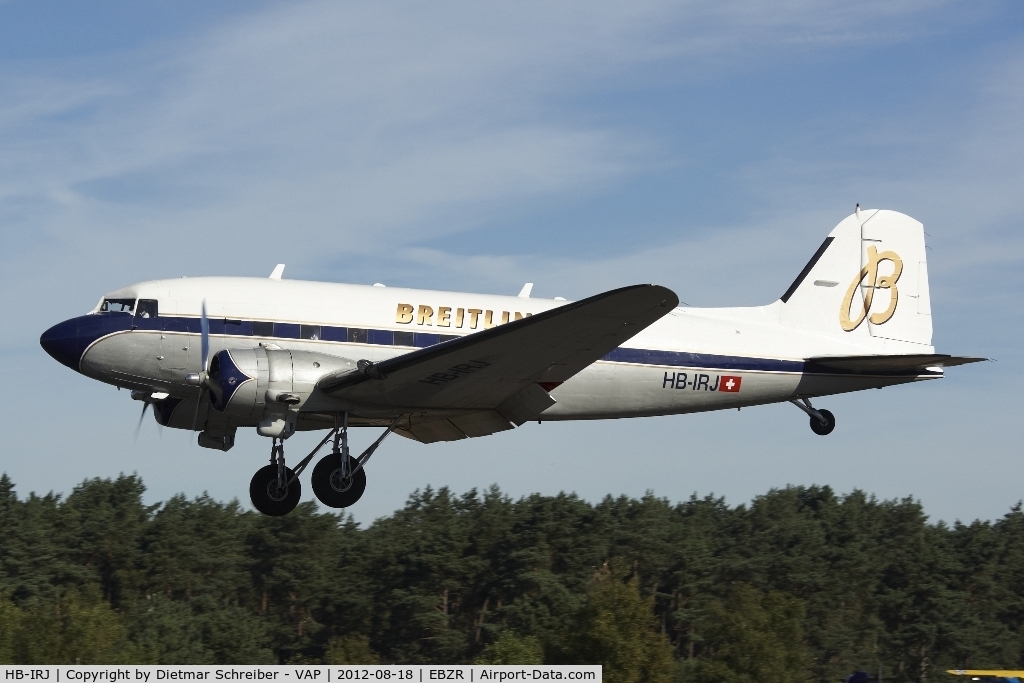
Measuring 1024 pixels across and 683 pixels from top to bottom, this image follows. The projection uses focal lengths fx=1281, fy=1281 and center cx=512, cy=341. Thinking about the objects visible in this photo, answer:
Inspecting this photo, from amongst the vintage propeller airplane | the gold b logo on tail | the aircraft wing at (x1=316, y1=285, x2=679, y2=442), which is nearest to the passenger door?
the vintage propeller airplane

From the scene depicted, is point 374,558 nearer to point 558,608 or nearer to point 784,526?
point 558,608

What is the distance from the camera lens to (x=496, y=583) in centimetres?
5528

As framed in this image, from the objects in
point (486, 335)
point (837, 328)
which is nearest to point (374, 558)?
point (837, 328)

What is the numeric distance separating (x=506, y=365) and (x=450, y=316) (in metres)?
2.03

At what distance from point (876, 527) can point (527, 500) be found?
2042 centimetres

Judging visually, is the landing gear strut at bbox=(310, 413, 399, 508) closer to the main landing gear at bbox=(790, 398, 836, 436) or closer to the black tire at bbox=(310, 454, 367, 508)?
the black tire at bbox=(310, 454, 367, 508)

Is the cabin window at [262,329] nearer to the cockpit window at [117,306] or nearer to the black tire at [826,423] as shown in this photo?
the cockpit window at [117,306]

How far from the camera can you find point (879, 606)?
6147 centimetres

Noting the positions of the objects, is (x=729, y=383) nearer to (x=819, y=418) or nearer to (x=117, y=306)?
(x=819, y=418)

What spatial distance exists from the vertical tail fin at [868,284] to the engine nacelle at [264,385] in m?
8.53

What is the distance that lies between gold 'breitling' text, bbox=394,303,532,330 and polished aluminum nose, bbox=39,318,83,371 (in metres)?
4.45

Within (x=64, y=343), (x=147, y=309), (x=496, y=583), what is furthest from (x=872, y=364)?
(x=496, y=583)

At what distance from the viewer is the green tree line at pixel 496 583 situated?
166 feet

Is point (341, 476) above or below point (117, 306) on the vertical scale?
below
